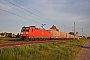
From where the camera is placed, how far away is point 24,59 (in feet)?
33.6

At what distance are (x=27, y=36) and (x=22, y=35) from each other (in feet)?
3.79

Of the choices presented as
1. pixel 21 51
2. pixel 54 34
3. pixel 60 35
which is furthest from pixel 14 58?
pixel 60 35

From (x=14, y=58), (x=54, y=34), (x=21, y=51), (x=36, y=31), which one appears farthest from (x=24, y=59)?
(x=54, y=34)

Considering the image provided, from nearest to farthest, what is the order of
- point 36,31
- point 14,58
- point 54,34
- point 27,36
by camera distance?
1. point 14,58
2. point 27,36
3. point 36,31
4. point 54,34

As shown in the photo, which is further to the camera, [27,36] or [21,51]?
[27,36]

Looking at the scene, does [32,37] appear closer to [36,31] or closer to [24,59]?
[36,31]

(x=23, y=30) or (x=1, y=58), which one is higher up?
(x=23, y=30)

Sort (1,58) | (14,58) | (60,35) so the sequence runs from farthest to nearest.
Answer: (60,35) → (14,58) → (1,58)

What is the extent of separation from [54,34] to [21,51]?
49.6m

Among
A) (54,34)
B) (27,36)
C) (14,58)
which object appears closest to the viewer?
(14,58)

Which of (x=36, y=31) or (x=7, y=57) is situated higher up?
(x=36, y=31)

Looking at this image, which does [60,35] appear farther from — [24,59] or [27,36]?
[24,59]

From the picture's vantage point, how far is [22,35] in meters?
37.3

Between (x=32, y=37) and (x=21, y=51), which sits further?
(x=32, y=37)
